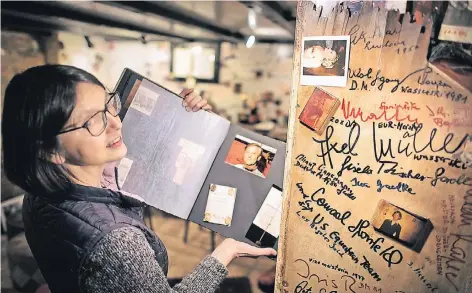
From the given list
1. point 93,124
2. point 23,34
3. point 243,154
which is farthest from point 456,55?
point 23,34

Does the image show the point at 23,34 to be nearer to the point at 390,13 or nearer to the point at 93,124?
the point at 93,124

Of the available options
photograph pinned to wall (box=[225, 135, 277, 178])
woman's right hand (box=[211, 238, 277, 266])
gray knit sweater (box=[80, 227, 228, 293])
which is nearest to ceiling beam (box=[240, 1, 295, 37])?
photograph pinned to wall (box=[225, 135, 277, 178])

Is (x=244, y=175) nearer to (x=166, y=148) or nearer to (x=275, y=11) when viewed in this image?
(x=166, y=148)

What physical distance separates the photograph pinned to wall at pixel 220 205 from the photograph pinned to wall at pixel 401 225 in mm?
628

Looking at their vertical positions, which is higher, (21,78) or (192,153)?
(21,78)

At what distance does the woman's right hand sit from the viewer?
1.40 meters

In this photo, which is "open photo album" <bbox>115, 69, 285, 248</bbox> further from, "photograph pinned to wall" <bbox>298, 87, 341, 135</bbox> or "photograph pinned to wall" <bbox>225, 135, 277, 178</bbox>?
"photograph pinned to wall" <bbox>298, 87, 341, 135</bbox>

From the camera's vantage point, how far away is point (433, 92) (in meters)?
1.04

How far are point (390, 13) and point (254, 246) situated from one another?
1060 mm

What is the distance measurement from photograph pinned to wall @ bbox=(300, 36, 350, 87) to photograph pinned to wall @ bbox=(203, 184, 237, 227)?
63cm

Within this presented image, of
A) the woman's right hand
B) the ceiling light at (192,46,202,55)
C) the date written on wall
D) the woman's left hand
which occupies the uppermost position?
the ceiling light at (192,46,202,55)

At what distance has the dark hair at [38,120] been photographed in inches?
46.4

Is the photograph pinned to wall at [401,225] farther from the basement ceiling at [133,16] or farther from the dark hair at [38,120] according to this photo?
the basement ceiling at [133,16]

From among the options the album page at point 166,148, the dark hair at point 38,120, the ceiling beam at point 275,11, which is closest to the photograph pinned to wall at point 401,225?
the album page at point 166,148
